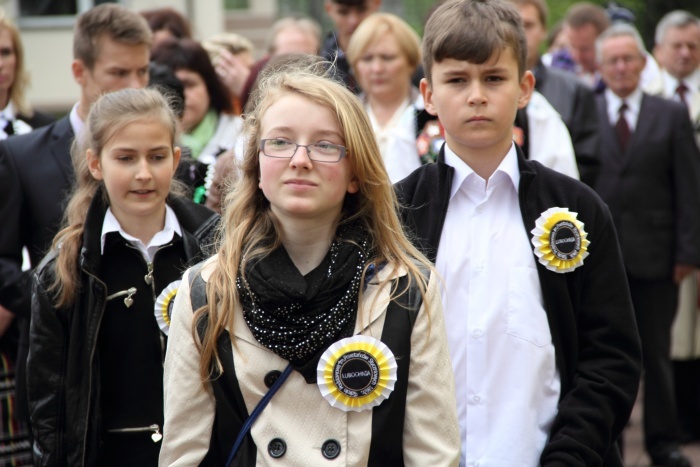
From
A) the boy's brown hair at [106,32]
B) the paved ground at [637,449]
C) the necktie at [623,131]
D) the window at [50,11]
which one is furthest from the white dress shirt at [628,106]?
the window at [50,11]

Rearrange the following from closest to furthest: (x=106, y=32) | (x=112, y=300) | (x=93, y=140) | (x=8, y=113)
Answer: (x=112, y=300) < (x=93, y=140) < (x=106, y=32) < (x=8, y=113)

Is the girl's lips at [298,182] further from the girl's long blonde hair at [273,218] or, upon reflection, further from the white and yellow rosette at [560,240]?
the white and yellow rosette at [560,240]

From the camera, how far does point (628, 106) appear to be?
743 centimetres

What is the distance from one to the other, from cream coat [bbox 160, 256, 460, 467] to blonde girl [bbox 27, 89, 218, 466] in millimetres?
915

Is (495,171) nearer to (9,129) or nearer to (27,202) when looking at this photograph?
(27,202)

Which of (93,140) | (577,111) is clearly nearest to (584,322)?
(93,140)

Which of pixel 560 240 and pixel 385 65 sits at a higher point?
pixel 385 65

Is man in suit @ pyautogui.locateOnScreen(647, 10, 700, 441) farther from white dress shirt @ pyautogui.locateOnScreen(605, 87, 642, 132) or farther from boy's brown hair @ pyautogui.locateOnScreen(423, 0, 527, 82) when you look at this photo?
boy's brown hair @ pyautogui.locateOnScreen(423, 0, 527, 82)

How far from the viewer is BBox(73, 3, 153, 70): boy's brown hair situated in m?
5.21

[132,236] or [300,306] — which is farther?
[132,236]

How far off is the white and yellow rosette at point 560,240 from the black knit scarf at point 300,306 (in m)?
0.68

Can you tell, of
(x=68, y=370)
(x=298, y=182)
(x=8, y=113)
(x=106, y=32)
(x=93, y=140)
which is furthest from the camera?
(x=8, y=113)

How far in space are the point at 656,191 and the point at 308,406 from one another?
4.77m

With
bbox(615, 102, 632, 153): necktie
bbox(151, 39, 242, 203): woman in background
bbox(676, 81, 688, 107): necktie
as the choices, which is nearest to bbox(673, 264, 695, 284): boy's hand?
bbox(615, 102, 632, 153): necktie
